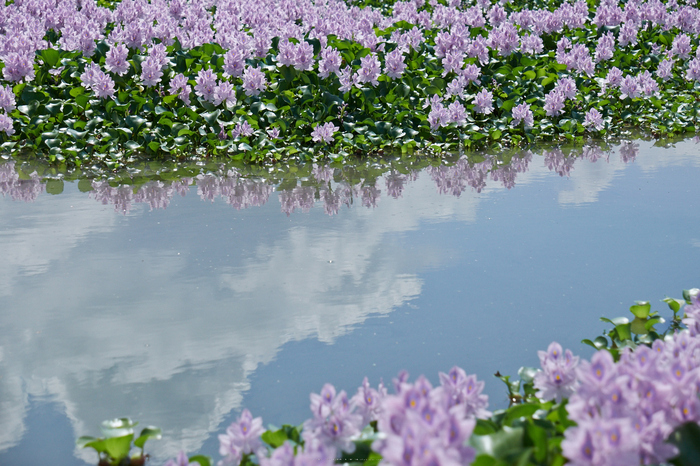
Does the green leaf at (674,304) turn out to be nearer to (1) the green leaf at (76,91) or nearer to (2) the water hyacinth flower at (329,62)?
(2) the water hyacinth flower at (329,62)

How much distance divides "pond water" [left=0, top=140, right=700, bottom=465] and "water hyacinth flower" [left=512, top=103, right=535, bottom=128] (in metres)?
1.36

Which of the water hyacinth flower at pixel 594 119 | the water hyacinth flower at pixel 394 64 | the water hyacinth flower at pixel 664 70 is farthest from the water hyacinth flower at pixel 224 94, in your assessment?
the water hyacinth flower at pixel 664 70

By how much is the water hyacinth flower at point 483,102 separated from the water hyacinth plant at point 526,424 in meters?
5.01

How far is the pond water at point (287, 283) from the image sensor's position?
267cm

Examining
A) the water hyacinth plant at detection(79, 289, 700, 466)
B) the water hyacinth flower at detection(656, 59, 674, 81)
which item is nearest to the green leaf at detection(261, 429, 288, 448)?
the water hyacinth plant at detection(79, 289, 700, 466)

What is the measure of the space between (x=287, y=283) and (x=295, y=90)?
12.4ft

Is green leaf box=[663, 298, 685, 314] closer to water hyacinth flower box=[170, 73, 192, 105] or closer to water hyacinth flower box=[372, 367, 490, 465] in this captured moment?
water hyacinth flower box=[372, 367, 490, 465]

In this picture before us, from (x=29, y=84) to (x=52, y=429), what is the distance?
5459 millimetres

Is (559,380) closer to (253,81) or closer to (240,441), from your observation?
(240,441)

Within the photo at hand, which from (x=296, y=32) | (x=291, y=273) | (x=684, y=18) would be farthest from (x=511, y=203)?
(x=684, y=18)

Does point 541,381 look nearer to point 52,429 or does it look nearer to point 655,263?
point 52,429

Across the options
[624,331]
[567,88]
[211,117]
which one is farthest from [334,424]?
[567,88]

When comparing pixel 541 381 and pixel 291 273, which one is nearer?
pixel 541 381

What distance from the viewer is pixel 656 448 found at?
157 cm
